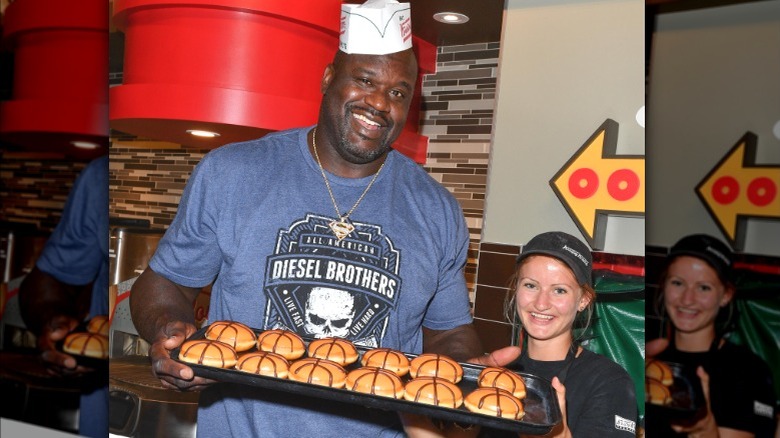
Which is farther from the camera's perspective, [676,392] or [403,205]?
[676,392]

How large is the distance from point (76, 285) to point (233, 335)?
1.74 m

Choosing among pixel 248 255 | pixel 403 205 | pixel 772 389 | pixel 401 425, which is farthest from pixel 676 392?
pixel 248 255

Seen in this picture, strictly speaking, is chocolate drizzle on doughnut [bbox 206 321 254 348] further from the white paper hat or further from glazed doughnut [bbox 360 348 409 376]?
the white paper hat

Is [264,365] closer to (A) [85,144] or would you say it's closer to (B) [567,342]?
(B) [567,342]

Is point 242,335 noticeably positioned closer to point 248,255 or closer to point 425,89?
point 248,255

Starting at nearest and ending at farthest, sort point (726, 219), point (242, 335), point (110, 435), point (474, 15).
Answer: point (242, 335), point (474, 15), point (726, 219), point (110, 435)

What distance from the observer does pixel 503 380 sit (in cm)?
213

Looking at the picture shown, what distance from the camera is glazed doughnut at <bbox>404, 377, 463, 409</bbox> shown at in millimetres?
2039

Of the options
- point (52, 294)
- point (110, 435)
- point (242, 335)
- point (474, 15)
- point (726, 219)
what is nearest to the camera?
point (242, 335)

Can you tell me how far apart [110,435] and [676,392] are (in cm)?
225

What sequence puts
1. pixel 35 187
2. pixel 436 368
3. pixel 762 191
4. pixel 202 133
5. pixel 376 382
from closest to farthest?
pixel 376 382 → pixel 436 368 → pixel 762 191 → pixel 202 133 → pixel 35 187

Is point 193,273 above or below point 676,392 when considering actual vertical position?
above

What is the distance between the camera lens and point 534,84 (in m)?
2.38

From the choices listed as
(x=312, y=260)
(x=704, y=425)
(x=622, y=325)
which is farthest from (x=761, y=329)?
(x=312, y=260)
